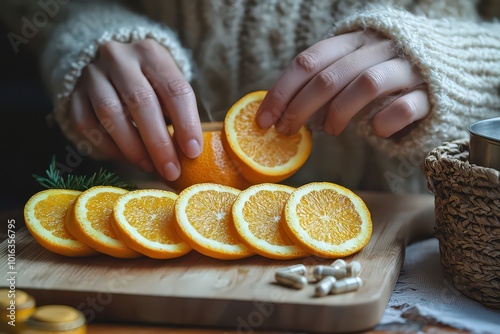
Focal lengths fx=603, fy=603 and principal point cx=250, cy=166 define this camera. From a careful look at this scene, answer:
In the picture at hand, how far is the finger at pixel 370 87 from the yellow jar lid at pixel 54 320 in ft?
1.86

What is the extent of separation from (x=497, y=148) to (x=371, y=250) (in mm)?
258

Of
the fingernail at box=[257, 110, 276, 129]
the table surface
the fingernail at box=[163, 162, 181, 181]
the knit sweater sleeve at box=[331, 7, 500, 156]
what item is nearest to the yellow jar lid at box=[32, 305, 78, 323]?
the table surface

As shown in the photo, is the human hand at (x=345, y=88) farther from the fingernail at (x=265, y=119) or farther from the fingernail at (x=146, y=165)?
the fingernail at (x=146, y=165)

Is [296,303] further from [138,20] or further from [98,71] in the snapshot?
[138,20]

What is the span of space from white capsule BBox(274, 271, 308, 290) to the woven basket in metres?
0.24

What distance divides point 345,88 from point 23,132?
100 cm

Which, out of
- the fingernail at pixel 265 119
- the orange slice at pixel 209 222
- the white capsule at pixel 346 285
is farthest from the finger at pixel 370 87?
the white capsule at pixel 346 285

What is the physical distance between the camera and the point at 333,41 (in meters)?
1.09

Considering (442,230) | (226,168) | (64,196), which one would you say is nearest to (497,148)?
(442,230)

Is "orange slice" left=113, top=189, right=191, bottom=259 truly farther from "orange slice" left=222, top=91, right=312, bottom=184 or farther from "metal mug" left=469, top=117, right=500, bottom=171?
"metal mug" left=469, top=117, right=500, bottom=171

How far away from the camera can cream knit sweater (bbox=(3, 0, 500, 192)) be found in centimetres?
111

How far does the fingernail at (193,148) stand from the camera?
105 cm

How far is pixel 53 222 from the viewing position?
98 centimetres

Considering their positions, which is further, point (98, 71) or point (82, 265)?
point (98, 71)
